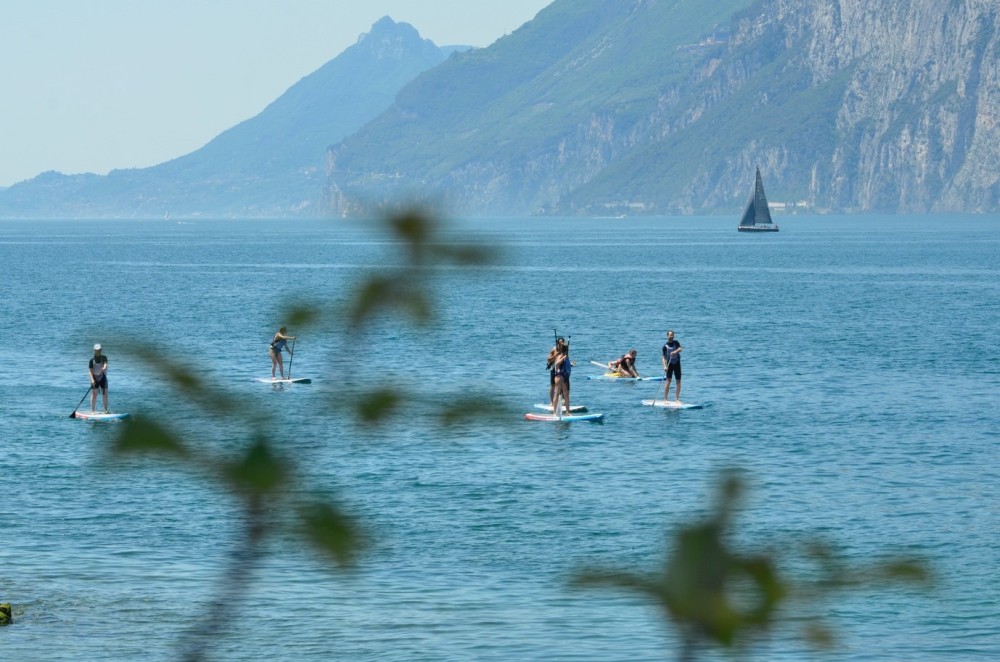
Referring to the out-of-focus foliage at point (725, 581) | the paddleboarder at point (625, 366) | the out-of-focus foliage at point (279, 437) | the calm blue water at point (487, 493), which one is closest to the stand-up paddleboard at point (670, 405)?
the calm blue water at point (487, 493)

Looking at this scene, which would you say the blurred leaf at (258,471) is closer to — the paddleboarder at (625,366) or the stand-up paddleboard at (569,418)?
the stand-up paddleboard at (569,418)

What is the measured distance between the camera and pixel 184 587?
2489 cm

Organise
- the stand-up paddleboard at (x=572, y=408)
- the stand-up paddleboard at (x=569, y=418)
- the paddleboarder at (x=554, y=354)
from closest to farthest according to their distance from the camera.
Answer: the paddleboarder at (x=554, y=354), the stand-up paddleboard at (x=569, y=418), the stand-up paddleboard at (x=572, y=408)

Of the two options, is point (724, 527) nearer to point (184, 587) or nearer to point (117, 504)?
point (184, 587)

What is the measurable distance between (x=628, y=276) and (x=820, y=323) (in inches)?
2370

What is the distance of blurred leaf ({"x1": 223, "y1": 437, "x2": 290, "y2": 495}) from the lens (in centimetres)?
339

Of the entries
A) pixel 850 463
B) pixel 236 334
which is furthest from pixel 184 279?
pixel 850 463

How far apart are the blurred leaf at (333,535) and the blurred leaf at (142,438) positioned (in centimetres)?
33

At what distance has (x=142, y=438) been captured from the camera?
11.0ft

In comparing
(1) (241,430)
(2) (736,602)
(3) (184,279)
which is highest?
(1) (241,430)

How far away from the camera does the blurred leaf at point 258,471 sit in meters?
3.39

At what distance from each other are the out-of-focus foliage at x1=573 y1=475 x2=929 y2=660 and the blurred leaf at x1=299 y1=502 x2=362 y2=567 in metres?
0.50

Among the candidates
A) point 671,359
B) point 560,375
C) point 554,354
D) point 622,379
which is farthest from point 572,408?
point 622,379

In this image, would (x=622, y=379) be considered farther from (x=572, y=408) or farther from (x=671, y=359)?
(x=572, y=408)
